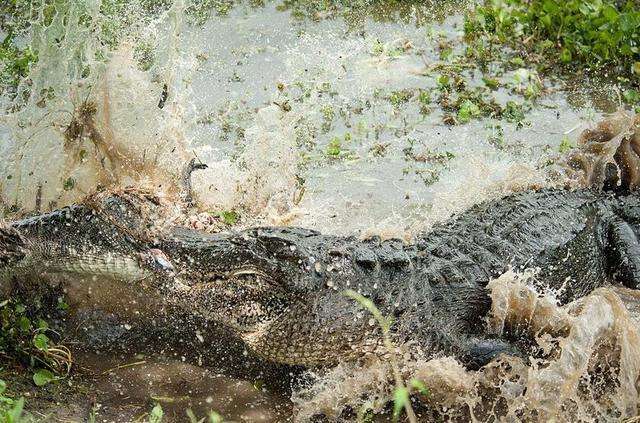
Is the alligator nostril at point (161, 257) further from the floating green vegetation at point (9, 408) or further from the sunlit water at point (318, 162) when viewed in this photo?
the floating green vegetation at point (9, 408)

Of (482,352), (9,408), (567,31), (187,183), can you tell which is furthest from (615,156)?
(9,408)

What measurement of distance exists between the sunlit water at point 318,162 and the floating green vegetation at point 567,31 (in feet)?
1.28

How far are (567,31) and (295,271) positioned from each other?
196 inches

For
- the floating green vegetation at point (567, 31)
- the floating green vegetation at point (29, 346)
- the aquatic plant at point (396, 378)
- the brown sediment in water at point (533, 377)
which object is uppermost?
the aquatic plant at point (396, 378)

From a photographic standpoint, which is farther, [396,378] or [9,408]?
[9,408]

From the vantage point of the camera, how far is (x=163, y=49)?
6645 mm

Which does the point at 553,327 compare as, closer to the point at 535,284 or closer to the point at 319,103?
the point at 535,284

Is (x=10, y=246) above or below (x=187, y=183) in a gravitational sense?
above

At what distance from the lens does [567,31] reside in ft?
25.7

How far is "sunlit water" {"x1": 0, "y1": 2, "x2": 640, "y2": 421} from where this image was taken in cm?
434

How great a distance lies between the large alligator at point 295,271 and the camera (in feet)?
13.3

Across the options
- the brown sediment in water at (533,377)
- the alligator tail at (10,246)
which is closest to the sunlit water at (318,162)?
the brown sediment in water at (533,377)

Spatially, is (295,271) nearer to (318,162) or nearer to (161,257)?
(161,257)

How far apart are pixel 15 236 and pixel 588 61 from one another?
5.53 meters
